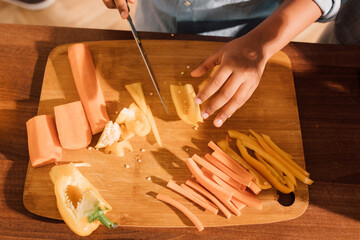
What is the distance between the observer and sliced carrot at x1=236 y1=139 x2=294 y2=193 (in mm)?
1623

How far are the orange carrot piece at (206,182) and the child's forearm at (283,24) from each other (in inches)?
28.6

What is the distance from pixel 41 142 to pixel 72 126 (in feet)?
0.62

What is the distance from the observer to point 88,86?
1.74 meters

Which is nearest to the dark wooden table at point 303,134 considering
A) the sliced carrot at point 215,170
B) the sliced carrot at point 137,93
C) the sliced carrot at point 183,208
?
the sliced carrot at point 183,208

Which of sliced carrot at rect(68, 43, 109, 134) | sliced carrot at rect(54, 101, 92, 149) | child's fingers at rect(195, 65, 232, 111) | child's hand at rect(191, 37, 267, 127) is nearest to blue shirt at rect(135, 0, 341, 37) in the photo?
child's hand at rect(191, 37, 267, 127)

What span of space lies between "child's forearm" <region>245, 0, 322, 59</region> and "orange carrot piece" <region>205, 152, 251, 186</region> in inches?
25.8

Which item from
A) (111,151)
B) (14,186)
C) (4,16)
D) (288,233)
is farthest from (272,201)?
(4,16)

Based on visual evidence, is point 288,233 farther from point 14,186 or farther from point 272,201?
point 14,186

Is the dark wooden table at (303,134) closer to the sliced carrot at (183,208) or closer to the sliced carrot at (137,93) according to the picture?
the sliced carrot at (183,208)

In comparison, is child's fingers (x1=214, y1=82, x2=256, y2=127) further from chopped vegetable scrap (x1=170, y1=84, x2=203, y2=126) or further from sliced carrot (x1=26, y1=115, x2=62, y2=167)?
sliced carrot (x1=26, y1=115, x2=62, y2=167)

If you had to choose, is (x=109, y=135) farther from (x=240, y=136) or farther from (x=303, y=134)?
(x=303, y=134)

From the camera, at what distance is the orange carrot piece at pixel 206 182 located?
64.2 inches

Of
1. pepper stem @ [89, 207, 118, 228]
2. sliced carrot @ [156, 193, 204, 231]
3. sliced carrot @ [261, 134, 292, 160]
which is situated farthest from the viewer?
sliced carrot @ [261, 134, 292, 160]

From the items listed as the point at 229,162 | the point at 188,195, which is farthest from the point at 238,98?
the point at 188,195
